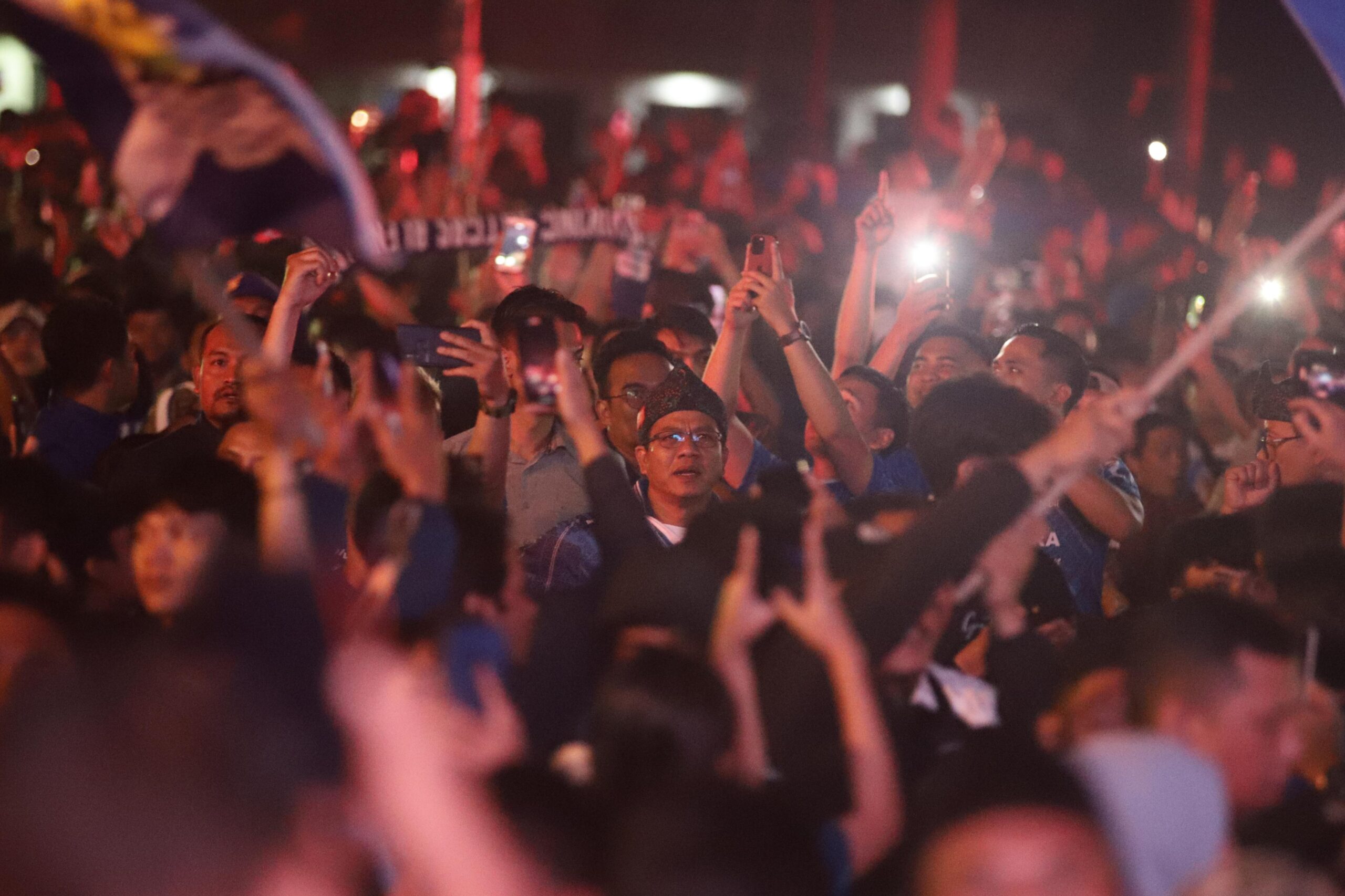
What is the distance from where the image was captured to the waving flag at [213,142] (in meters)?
3.85

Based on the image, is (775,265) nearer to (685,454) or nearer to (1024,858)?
(685,454)

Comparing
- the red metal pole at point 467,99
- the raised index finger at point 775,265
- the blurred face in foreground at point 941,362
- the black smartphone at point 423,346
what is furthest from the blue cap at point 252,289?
the red metal pole at point 467,99

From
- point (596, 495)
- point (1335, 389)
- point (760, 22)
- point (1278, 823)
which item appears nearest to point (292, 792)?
point (596, 495)

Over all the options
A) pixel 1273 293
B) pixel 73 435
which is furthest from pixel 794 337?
pixel 1273 293

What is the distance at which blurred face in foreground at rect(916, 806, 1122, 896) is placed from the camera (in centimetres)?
255

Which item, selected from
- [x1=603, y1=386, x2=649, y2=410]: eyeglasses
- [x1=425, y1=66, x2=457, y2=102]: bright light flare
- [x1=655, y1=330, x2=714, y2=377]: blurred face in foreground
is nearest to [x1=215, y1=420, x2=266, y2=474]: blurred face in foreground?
[x1=603, y1=386, x2=649, y2=410]: eyeglasses

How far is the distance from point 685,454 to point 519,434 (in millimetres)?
845

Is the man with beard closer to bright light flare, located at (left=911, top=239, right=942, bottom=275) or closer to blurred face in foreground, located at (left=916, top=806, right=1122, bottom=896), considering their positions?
bright light flare, located at (left=911, top=239, right=942, bottom=275)

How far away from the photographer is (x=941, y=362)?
6.13 meters

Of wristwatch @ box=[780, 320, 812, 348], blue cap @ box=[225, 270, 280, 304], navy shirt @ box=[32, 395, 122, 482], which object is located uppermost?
wristwatch @ box=[780, 320, 812, 348]

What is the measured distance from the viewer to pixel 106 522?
165 inches

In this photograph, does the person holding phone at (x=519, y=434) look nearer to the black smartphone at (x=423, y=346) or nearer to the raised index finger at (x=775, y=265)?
the black smartphone at (x=423, y=346)

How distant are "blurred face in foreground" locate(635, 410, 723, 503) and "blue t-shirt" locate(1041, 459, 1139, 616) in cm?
108

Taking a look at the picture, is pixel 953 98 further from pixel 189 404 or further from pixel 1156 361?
pixel 189 404
